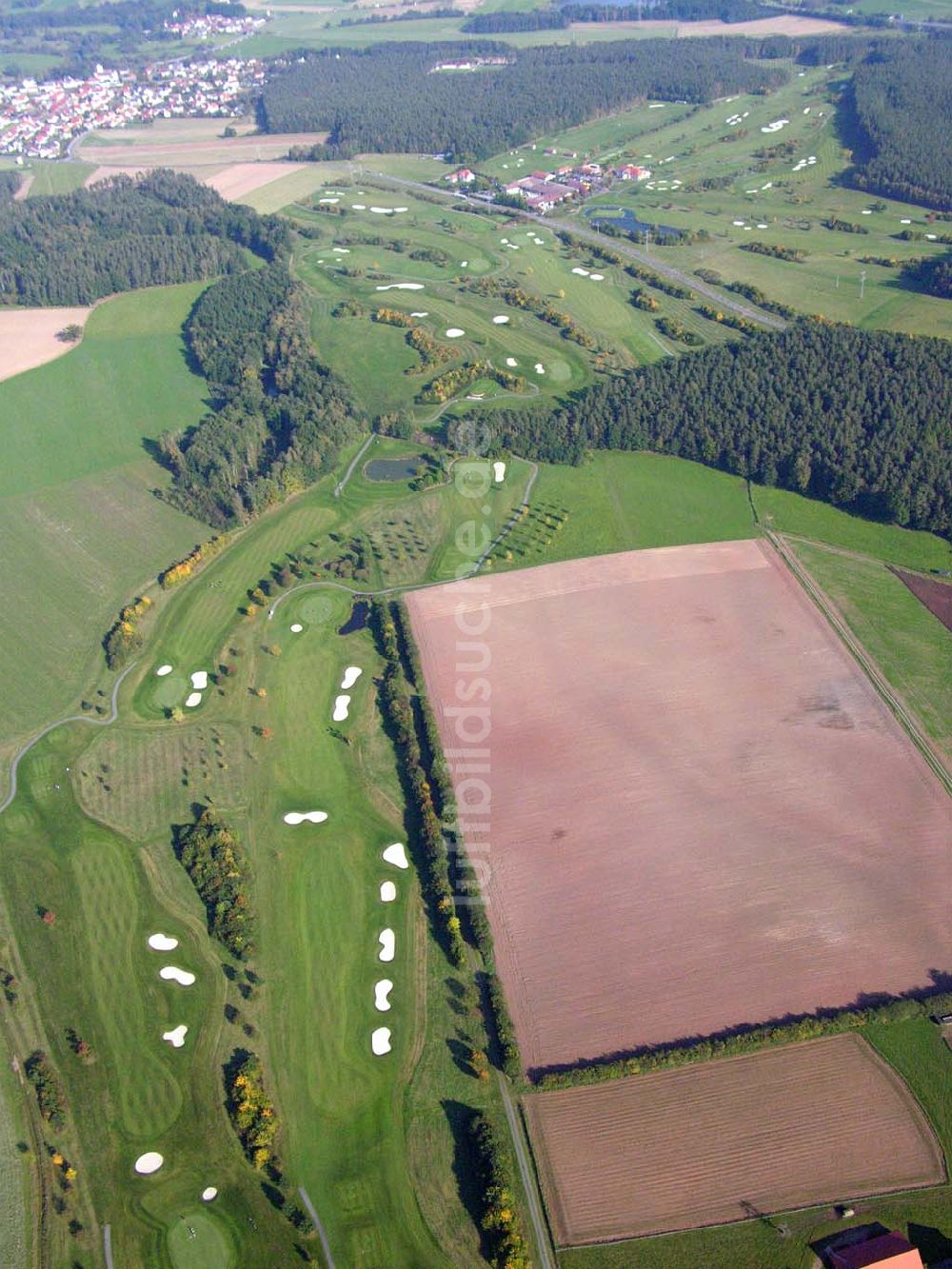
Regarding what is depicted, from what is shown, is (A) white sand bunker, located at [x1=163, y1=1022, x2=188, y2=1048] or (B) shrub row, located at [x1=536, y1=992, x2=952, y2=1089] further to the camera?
(A) white sand bunker, located at [x1=163, y1=1022, x2=188, y2=1048]

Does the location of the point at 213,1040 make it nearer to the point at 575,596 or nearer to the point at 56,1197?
the point at 56,1197

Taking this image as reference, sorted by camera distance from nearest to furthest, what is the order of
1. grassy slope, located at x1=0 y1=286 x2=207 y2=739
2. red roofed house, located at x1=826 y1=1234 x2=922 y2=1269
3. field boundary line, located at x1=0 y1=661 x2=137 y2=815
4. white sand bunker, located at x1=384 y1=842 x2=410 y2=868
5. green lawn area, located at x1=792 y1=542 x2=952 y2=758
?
red roofed house, located at x1=826 y1=1234 x2=922 y2=1269 → white sand bunker, located at x1=384 y1=842 x2=410 y2=868 → field boundary line, located at x1=0 y1=661 x2=137 y2=815 → green lawn area, located at x1=792 y1=542 x2=952 y2=758 → grassy slope, located at x1=0 y1=286 x2=207 y2=739

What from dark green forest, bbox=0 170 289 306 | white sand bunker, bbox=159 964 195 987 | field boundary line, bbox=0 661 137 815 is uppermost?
dark green forest, bbox=0 170 289 306

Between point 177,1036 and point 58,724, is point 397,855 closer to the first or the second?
point 177,1036

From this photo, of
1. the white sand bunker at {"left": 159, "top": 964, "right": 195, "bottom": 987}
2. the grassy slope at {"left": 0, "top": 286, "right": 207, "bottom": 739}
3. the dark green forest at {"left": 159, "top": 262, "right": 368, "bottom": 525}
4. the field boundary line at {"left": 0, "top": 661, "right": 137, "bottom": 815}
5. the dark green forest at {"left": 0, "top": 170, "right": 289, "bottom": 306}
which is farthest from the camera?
the dark green forest at {"left": 0, "top": 170, "right": 289, "bottom": 306}

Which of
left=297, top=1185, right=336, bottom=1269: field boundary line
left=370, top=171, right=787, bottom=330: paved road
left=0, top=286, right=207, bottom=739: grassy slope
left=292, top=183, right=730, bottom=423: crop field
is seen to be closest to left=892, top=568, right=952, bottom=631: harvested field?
left=292, top=183, right=730, bottom=423: crop field

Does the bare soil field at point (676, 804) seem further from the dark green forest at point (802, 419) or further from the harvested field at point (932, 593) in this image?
the dark green forest at point (802, 419)

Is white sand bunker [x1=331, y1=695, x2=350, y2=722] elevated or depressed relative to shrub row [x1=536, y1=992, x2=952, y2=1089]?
elevated

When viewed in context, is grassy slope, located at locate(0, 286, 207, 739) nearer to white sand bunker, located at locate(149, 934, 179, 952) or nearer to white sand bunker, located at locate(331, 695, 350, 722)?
white sand bunker, located at locate(331, 695, 350, 722)

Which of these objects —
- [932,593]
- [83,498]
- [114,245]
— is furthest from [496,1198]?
[114,245]
